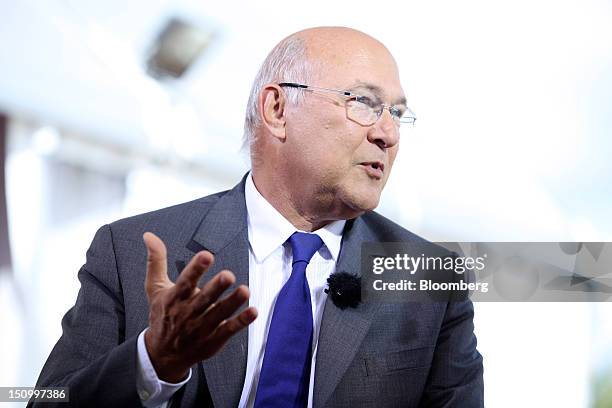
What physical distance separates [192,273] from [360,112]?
64 centimetres

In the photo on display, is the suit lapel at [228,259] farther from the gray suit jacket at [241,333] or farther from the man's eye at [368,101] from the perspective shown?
the man's eye at [368,101]

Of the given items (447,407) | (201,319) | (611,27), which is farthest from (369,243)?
(611,27)

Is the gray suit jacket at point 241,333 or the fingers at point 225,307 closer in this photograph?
the fingers at point 225,307

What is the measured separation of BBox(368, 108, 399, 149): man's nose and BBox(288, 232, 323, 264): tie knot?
0.24 meters

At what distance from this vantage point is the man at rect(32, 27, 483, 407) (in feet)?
4.51

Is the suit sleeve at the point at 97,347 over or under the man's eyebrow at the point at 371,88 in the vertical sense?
under

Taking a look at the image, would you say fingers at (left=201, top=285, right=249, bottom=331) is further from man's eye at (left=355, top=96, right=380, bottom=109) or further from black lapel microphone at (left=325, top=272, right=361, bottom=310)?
man's eye at (left=355, top=96, right=380, bottom=109)

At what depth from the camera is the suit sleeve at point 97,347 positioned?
3.89 ft

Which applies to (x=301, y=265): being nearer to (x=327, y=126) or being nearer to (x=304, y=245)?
(x=304, y=245)

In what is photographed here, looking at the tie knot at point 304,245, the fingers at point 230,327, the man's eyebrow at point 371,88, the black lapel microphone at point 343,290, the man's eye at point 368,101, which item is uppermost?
the man's eyebrow at point 371,88

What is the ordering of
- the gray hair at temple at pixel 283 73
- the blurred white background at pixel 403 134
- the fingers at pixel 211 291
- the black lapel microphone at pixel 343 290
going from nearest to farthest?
1. the fingers at pixel 211 291
2. the black lapel microphone at pixel 343 290
3. the gray hair at temple at pixel 283 73
4. the blurred white background at pixel 403 134

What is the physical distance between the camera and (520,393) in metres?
1.91

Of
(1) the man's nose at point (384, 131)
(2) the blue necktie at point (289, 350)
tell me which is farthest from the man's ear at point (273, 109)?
(2) the blue necktie at point (289, 350)

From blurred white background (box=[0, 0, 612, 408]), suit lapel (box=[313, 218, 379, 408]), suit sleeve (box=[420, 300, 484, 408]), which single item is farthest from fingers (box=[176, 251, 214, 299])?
blurred white background (box=[0, 0, 612, 408])
